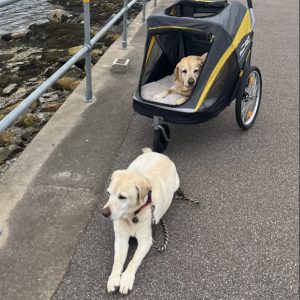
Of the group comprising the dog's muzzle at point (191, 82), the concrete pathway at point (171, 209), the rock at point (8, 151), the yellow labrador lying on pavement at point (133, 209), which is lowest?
the rock at point (8, 151)

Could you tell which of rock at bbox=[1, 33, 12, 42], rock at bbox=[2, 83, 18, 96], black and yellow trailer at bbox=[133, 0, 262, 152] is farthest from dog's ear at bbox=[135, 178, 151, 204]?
rock at bbox=[1, 33, 12, 42]

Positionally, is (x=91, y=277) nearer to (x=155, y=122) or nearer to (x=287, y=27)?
(x=155, y=122)

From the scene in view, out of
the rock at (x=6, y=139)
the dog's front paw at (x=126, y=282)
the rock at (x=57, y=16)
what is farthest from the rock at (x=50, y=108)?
the rock at (x=57, y=16)

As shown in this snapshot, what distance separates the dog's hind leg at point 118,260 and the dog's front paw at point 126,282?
0.03 metres

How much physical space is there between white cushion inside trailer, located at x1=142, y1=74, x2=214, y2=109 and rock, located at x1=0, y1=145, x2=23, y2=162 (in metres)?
1.57

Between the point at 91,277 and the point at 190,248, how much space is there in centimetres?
71

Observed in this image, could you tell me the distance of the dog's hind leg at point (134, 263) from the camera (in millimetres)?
2396

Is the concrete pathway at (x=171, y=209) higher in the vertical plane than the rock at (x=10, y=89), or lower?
higher

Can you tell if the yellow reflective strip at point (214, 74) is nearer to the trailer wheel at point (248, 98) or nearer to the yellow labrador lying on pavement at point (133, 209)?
the trailer wheel at point (248, 98)

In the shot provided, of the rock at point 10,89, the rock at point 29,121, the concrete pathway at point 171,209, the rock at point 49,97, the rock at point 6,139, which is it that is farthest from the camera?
the rock at point 10,89

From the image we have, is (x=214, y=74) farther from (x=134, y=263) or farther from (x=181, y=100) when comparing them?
(x=134, y=263)

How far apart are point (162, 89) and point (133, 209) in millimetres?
1846

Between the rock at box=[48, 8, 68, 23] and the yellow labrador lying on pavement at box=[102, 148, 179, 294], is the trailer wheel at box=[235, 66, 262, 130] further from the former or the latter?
the rock at box=[48, 8, 68, 23]

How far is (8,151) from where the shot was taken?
13.9 feet
